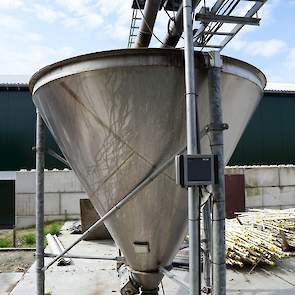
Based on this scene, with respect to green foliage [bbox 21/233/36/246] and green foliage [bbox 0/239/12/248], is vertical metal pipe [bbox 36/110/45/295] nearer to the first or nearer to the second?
green foliage [bbox 21/233/36/246]

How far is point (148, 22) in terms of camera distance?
386cm

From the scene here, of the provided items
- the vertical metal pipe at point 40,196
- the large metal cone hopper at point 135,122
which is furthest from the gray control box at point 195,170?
the vertical metal pipe at point 40,196

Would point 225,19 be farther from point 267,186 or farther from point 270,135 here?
point 270,135

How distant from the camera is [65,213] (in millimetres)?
10602

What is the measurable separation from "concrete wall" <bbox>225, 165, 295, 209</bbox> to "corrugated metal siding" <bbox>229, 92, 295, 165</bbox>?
3497mm

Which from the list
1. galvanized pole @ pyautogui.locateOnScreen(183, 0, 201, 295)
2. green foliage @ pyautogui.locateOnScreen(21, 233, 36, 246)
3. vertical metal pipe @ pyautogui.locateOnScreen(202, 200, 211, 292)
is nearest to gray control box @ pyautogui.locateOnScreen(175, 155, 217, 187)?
galvanized pole @ pyautogui.locateOnScreen(183, 0, 201, 295)

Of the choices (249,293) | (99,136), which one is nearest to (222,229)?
(99,136)

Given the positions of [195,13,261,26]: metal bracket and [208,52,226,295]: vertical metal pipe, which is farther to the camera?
[195,13,261,26]: metal bracket

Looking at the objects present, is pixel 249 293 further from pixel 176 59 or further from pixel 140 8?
pixel 140 8

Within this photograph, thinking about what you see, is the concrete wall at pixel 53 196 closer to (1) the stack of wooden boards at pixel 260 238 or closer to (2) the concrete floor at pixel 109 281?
(2) the concrete floor at pixel 109 281

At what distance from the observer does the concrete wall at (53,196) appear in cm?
1059

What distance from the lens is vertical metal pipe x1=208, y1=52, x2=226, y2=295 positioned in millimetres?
2332

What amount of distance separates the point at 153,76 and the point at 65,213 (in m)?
8.86

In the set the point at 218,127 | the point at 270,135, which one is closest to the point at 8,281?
the point at 218,127
